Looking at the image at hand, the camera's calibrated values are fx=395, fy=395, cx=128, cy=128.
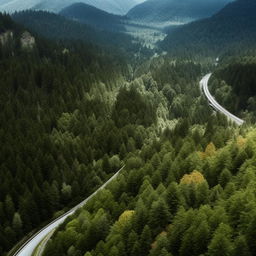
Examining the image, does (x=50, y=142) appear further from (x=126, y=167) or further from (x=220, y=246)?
(x=220, y=246)

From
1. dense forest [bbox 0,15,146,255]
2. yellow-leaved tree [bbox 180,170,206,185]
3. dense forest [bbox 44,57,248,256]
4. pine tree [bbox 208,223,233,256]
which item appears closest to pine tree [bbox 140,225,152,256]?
dense forest [bbox 44,57,248,256]

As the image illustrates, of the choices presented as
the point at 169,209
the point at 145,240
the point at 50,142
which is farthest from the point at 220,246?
the point at 50,142

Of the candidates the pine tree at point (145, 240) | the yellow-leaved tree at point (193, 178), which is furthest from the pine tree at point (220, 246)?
the yellow-leaved tree at point (193, 178)

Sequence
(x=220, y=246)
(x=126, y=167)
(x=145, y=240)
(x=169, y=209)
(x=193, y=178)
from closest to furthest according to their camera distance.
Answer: (x=220, y=246) < (x=145, y=240) < (x=169, y=209) < (x=193, y=178) < (x=126, y=167)

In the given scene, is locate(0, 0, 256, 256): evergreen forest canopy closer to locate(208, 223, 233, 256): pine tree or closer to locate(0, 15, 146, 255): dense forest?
locate(208, 223, 233, 256): pine tree

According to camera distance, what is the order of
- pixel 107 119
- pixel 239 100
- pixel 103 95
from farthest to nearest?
1. pixel 103 95
2. pixel 239 100
3. pixel 107 119

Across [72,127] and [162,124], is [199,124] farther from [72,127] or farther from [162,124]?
[72,127]

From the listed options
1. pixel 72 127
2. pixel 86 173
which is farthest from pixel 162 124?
pixel 86 173

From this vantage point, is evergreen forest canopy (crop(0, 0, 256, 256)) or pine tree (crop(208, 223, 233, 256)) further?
evergreen forest canopy (crop(0, 0, 256, 256))
